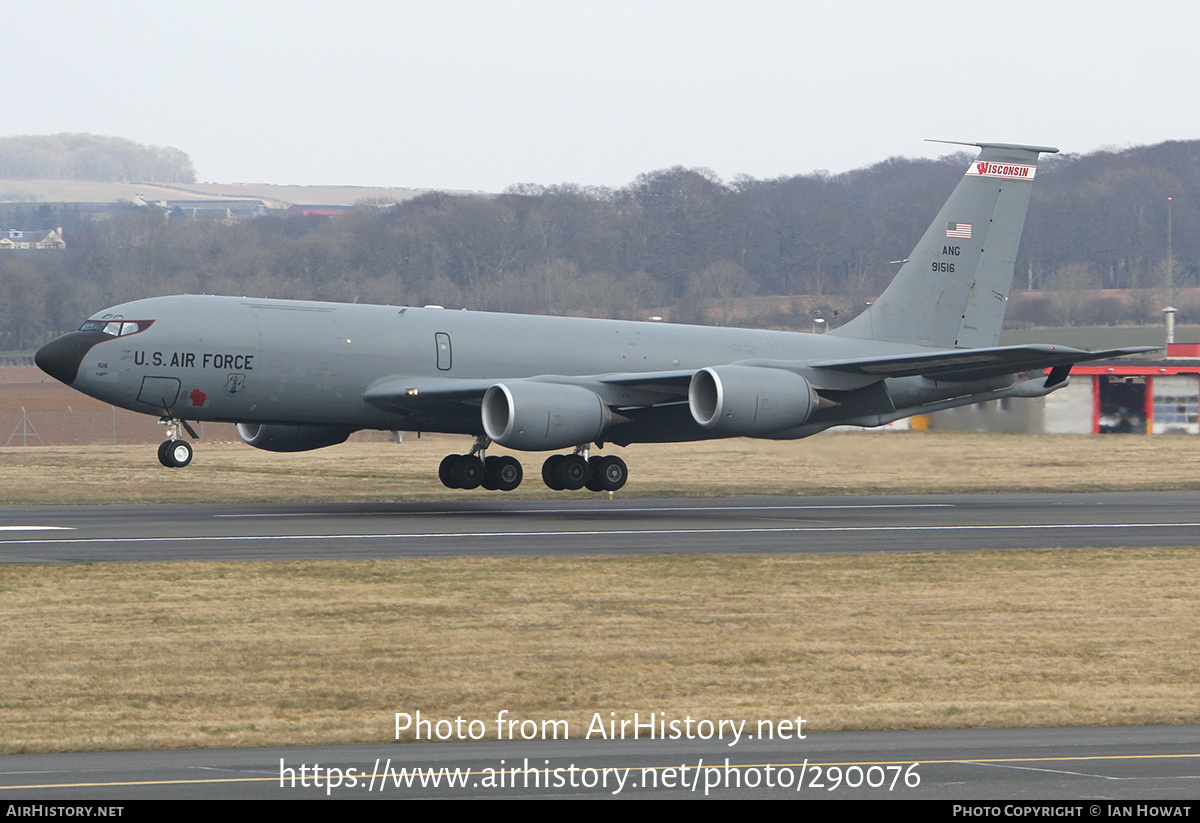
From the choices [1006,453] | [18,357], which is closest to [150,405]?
[1006,453]

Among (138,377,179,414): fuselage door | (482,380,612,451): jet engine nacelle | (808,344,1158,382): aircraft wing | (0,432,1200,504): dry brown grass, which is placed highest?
(808,344,1158,382): aircraft wing

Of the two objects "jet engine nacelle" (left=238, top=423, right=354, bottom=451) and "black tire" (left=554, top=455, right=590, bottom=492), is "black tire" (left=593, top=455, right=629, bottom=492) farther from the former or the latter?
"jet engine nacelle" (left=238, top=423, right=354, bottom=451)

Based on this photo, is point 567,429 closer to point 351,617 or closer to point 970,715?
point 351,617

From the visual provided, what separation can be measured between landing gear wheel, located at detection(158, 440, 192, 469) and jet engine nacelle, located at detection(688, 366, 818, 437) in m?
10.2

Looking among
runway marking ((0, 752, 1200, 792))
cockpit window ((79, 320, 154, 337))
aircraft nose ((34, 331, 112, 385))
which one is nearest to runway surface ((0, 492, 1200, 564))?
aircraft nose ((34, 331, 112, 385))

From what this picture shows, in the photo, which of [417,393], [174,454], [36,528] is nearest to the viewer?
[36,528]

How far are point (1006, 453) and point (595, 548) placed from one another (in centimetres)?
2584

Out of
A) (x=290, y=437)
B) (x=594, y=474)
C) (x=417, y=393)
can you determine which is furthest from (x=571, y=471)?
(x=290, y=437)

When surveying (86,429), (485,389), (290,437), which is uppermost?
(485,389)

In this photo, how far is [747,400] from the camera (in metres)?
29.7

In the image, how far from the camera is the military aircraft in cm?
2905

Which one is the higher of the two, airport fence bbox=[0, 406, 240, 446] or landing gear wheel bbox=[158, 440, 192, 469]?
landing gear wheel bbox=[158, 440, 192, 469]

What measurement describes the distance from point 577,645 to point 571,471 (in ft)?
54.3

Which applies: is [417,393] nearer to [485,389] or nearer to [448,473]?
[485,389]
